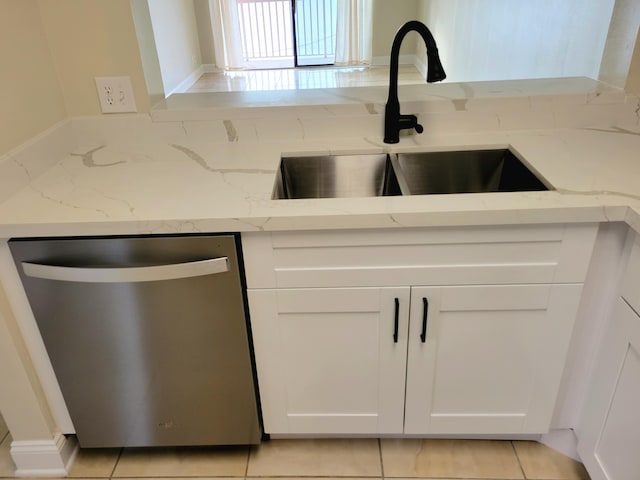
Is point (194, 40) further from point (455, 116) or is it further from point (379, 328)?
point (379, 328)

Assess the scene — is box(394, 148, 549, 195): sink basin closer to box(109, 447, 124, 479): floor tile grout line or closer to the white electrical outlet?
the white electrical outlet

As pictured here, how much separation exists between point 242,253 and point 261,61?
7109mm

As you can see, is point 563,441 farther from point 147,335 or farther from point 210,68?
point 210,68

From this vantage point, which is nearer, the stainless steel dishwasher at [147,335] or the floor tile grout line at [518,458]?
the stainless steel dishwasher at [147,335]

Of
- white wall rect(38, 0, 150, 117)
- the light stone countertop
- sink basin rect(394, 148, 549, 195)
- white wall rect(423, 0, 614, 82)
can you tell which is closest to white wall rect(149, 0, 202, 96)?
white wall rect(423, 0, 614, 82)

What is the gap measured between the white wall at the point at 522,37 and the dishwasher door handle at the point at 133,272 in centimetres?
156

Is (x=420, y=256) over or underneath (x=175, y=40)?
underneath

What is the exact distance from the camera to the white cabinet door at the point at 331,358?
3.84 ft

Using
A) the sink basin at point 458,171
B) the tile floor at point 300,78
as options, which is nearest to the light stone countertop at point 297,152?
the sink basin at point 458,171

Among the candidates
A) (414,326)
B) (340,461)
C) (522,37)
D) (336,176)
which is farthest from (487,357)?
(522,37)

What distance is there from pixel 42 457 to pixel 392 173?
140 centimetres

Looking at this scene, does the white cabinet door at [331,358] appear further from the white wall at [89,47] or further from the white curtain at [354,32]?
the white curtain at [354,32]

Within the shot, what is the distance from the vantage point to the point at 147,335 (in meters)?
1.19

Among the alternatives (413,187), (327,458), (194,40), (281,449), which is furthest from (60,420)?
(194,40)
